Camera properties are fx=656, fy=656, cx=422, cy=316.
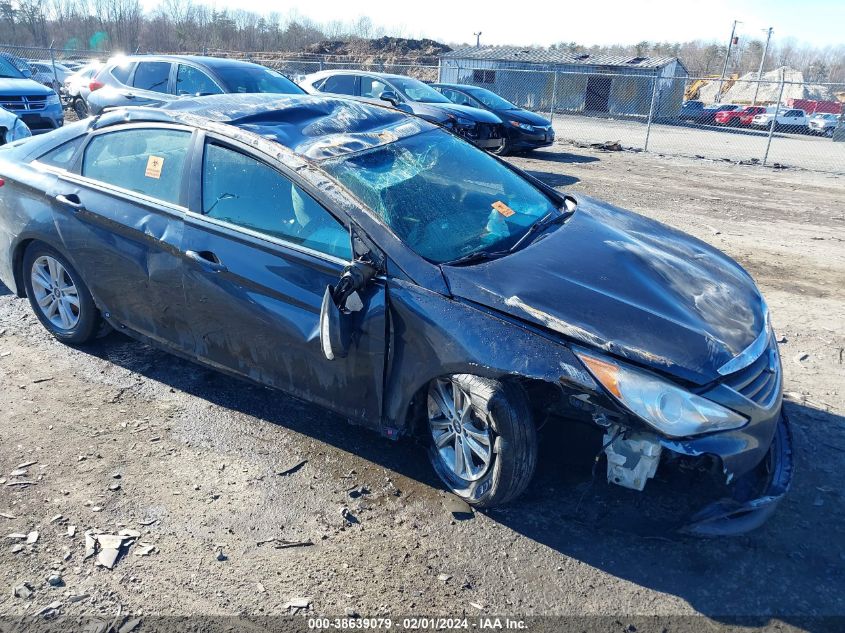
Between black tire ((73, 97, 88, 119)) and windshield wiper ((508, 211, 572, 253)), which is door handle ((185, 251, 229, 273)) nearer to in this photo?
windshield wiper ((508, 211, 572, 253))

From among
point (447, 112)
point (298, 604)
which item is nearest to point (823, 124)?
point (447, 112)

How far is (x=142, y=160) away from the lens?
389cm

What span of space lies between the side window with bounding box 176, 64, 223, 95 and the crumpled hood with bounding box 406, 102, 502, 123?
381cm

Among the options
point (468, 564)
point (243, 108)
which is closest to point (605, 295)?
point (468, 564)

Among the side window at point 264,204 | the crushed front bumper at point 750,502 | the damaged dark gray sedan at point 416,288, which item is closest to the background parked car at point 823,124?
the damaged dark gray sedan at point 416,288

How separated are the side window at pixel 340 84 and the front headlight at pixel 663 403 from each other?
1234 cm

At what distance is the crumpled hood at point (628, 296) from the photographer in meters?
2.70

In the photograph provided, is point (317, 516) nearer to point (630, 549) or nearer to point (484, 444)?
point (484, 444)

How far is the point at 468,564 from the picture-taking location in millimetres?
2773

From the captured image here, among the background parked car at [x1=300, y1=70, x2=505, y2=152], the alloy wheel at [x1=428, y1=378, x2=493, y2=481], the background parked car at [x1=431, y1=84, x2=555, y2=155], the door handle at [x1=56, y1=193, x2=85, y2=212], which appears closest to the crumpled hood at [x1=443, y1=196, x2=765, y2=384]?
the alloy wheel at [x1=428, y1=378, x2=493, y2=481]

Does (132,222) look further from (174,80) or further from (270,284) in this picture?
(174,80)

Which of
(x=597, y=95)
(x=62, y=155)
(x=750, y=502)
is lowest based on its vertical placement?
(x=750, y=502)

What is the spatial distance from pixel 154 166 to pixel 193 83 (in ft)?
23.0

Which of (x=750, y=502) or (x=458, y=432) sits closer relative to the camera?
(x=750, y=502)
